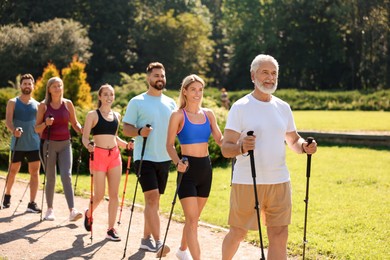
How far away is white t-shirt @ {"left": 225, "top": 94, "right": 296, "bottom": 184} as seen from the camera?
5719mm

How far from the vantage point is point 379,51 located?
5419 cm

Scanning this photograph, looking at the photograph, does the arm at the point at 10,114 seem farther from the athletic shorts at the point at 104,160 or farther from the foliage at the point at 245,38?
the foliage at the point at 245,38

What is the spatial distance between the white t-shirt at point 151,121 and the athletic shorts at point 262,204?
6.59 feet

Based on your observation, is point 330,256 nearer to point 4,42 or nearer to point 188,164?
point 188,164

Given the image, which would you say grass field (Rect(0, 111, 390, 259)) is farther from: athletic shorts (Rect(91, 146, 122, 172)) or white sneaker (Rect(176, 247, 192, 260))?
athletic shorts (Rect(91, 146, 122, 172))

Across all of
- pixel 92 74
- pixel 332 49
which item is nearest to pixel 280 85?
pixel 332 49

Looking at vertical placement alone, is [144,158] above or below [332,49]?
below

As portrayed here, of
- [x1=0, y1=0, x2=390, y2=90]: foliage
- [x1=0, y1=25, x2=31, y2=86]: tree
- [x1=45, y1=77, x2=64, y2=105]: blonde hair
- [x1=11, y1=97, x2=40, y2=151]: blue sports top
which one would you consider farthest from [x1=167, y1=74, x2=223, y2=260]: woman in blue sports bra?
[x1=0, y1=0, x2=390, y2=90]: foliage

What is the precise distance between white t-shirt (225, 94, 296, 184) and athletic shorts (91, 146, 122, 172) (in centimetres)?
302

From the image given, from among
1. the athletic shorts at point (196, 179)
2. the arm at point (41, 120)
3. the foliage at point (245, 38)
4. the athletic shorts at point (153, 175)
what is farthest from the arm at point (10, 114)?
the foliage at point (245, 38)

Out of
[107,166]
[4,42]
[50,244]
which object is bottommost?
[50,244]

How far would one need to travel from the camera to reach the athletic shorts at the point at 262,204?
5770mm

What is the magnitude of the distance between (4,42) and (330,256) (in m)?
43.0

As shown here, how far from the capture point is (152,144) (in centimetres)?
768
